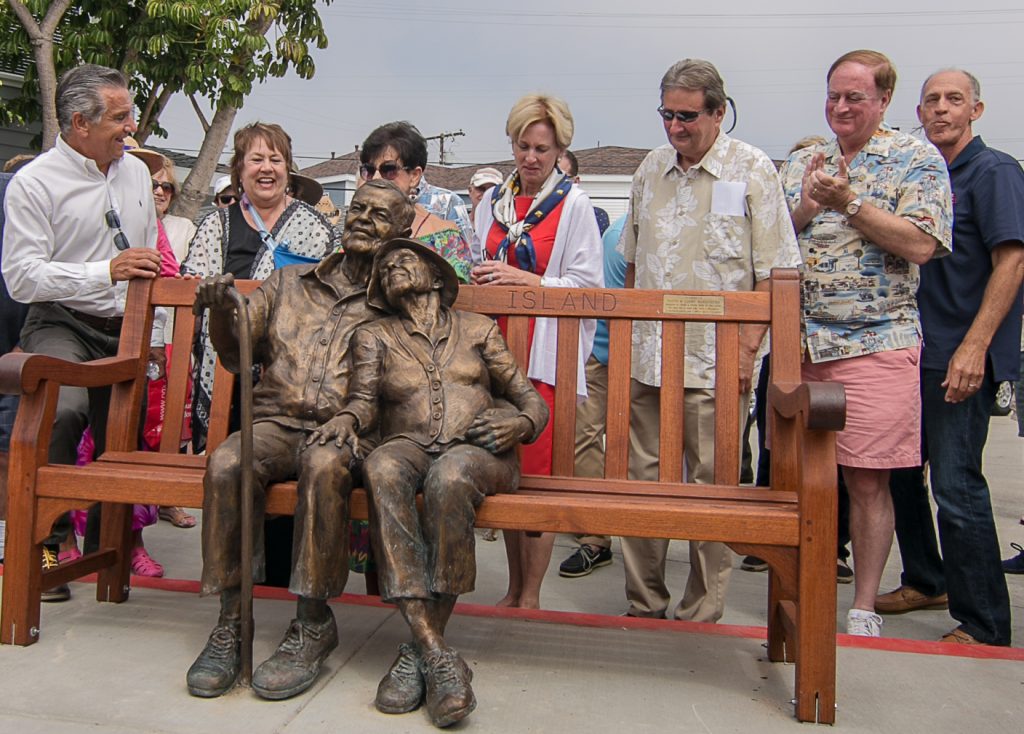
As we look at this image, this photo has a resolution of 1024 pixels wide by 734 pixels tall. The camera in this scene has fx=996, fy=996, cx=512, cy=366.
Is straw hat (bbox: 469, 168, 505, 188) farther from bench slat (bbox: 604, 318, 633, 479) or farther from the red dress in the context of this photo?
bench slat (bbox: 604, 318, 633, 479)

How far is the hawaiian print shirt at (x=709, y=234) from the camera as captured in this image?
3740 mm

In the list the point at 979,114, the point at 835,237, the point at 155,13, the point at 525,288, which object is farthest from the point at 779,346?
the point at 155,13

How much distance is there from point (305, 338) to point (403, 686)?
1.27 m

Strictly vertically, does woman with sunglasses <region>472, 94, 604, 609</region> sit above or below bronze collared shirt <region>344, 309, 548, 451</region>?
above

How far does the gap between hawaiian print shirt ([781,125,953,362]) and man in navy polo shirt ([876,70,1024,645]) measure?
0.23m

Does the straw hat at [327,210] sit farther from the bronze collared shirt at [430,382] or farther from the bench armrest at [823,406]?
the bench armrest at [823,406]

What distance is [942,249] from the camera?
364 centimetres

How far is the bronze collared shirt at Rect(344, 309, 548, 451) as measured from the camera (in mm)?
3180

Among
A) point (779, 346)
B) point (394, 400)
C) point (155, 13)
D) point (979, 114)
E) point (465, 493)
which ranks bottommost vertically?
point (465, 493)

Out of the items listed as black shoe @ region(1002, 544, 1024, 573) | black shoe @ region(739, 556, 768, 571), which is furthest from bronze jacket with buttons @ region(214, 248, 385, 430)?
black shoe @ region(1002, 544, 1024, 573)

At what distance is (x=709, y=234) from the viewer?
3793mm

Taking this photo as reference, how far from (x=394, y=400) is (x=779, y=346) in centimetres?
132

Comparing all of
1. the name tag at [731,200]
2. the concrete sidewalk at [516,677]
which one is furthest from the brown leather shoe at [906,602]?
the name tag at [731,200]

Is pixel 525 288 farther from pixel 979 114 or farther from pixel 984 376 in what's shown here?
pixel 979 114
